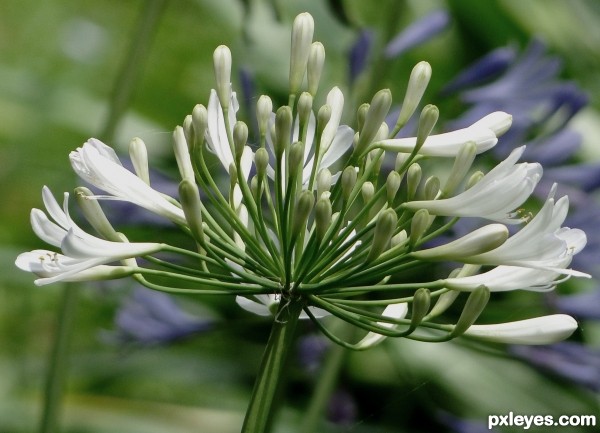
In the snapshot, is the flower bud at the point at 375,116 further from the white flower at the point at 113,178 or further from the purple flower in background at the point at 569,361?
the purple flower in background at the point at 569,361

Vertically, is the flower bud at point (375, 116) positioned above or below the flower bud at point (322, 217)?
above

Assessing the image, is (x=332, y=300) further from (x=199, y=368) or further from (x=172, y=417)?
(x=199, y=368)

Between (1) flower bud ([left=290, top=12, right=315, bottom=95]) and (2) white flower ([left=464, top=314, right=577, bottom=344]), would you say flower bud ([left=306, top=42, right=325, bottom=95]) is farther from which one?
(2) white flower ([left=464, top=314, right=577, bottom=344])

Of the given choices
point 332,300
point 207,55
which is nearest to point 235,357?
point 207,55

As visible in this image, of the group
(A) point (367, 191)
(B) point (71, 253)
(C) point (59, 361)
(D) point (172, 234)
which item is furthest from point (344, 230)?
(D) point (172, 234)

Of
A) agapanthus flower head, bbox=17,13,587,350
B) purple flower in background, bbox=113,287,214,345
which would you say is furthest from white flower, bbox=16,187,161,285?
purple flower in background, bbox=113,287,214,345

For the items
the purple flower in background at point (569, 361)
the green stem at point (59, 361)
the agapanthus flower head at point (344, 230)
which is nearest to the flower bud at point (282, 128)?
the agapanthus flower head at point (344, 230)
